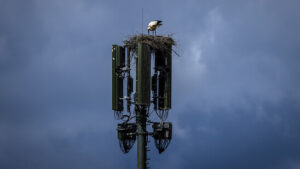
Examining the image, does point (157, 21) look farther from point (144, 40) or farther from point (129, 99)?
point (129, 99)

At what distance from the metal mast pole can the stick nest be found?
2.46 m

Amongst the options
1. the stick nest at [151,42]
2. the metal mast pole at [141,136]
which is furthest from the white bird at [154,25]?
the metal mast pole at [141,136]

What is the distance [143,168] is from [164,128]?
1.86 meters

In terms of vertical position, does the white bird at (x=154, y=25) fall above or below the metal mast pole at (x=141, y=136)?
above

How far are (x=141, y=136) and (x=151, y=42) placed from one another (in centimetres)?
375

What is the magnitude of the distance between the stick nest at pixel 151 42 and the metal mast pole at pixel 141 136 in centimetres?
246

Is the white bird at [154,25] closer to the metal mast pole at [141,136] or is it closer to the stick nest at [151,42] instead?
the stick nest at [151,42]

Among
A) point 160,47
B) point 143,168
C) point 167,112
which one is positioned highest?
point 160,47

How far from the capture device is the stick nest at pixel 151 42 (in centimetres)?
3434

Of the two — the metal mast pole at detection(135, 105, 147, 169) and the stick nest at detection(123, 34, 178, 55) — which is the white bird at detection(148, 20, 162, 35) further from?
the metal mast pole at detection(135, 105, 147, 169)

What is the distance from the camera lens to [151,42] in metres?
34.4

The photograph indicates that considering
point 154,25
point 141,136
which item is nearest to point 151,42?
point 154,25

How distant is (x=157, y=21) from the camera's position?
3509 centimetres

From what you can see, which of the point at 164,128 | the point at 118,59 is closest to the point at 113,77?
the point at 118,59
